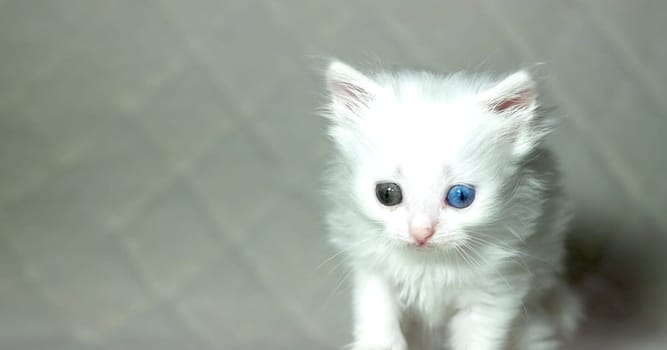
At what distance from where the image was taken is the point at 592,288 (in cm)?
199

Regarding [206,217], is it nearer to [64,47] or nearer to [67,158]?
[67,158]

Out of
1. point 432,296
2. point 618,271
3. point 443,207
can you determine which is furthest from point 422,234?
point 618,271

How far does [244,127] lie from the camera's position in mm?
2076

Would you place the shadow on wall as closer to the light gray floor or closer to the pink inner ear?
the light gray floor

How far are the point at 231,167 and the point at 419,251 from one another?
0.66 m

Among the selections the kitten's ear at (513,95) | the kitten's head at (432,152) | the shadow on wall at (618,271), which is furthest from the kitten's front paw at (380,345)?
the shadow on wall at (618,271)

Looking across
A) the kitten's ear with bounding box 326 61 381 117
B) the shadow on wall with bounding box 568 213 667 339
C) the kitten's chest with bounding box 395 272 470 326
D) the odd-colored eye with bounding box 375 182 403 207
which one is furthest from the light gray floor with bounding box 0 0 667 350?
the odd-colored eye with bounding box 375 182 403 207

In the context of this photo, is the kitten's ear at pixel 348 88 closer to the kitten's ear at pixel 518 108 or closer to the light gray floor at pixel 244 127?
the kitten's ear at pixel 518 108

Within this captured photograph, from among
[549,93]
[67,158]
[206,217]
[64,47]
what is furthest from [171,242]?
[549,93]

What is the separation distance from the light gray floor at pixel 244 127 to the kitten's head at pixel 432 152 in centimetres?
50

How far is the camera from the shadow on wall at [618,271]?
6.37 ft

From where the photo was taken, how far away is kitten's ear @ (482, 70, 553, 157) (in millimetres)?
1433

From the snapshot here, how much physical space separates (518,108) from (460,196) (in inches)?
6.4

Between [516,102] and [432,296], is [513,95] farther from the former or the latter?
[432,296]
